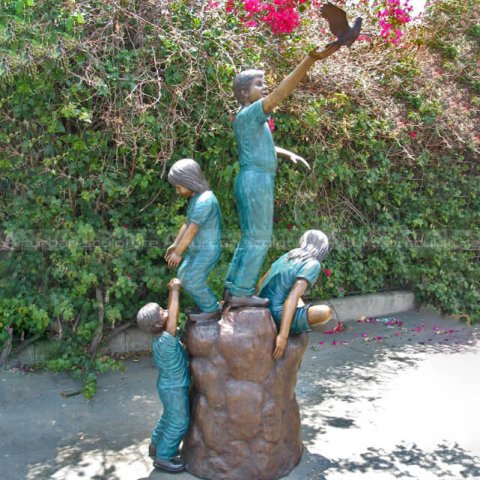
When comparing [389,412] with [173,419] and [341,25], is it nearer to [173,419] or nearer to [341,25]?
[173,419]

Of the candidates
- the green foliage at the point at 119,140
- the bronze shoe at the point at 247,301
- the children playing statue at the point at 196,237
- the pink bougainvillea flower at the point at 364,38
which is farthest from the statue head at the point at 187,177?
the pink bougainvillea flower at the point at 364,38

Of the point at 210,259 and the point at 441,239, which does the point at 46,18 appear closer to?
the point at 210,259

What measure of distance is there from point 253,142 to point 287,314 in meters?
1.08

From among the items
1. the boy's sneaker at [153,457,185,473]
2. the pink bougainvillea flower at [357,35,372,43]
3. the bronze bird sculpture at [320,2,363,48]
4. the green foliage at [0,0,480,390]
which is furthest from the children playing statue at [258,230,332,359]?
the pink bougainvillea flower at [357,35,372,43]

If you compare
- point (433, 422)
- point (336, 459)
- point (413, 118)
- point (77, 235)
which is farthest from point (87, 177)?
point (413, 118)

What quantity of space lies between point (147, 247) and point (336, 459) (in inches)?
110

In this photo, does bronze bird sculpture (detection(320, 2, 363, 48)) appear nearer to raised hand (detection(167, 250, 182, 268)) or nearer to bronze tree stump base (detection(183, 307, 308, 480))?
raised hand (detection(167, 250, 182, 268))

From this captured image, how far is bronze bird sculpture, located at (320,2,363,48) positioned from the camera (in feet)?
9.12

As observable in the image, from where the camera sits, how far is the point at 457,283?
759cm

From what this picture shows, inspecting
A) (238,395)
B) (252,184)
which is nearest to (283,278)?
(252,184)

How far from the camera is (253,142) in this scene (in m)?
3.18

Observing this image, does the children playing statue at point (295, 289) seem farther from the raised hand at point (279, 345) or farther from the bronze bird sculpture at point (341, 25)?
the bronze bird sculpture at point (341, 25)

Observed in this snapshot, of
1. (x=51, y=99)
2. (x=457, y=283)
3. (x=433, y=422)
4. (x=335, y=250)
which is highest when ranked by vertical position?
(x=51, y=99)

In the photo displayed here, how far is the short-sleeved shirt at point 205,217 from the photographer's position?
125 inches
